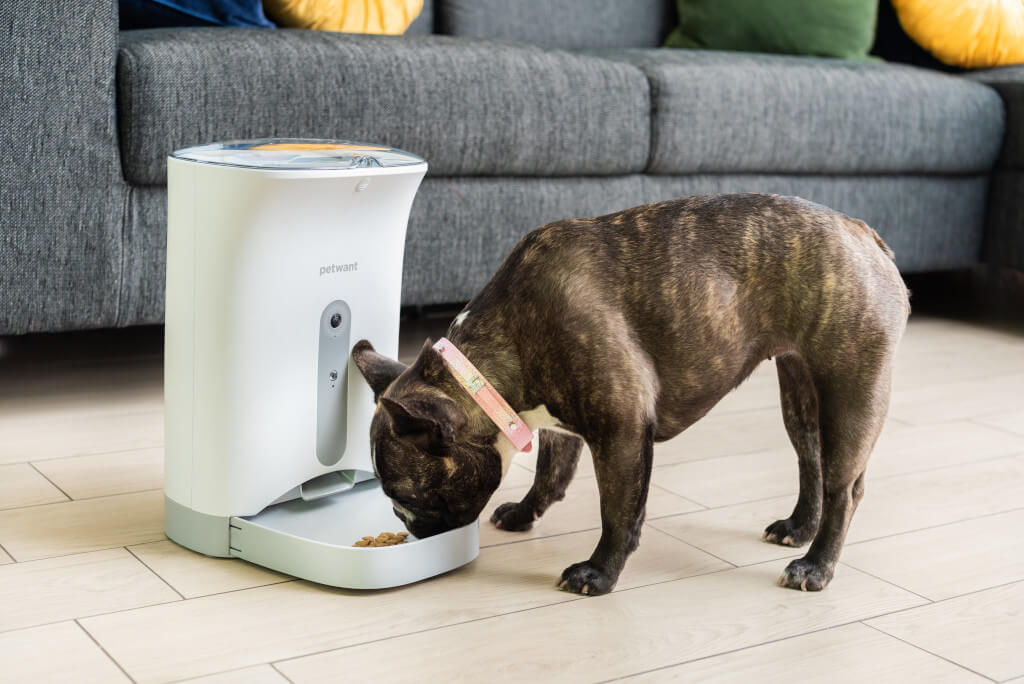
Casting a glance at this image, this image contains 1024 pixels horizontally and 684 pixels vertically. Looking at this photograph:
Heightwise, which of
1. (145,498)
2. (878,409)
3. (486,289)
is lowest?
(145,498)

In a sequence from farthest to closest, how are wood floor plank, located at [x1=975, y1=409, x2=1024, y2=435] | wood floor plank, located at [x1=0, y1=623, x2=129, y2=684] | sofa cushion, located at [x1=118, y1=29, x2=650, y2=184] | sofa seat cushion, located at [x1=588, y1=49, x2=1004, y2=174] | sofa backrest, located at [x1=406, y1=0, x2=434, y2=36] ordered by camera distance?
sofa backrest, located at [x1=406, y1=0, x2=434, y2=36]
sofa seat cushion, located at [x1=588, y1=49, x2=1004, y2=174]
wood floor plank, located at [x1=975, y1=409, x2=1024, y2=435]
sofa cushion, located at [x1=118, y1=29, x2=650, y2=184]
wood floor plank, located at [x1=0, y1=623, x2=129, y2=684]

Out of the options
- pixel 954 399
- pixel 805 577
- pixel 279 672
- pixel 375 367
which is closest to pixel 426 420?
pixel 375 367

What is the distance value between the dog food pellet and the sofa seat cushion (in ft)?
4.46

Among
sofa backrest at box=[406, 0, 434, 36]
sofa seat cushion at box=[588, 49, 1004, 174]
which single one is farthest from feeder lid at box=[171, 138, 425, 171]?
sofa backrest at box=[406, 0, 434, 36]

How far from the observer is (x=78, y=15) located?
1849 millimetres

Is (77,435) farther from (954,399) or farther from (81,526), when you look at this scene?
(954,399)

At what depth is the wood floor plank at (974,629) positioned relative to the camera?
124 centimetres

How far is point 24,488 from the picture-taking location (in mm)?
1646

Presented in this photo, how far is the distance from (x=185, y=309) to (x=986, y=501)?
4.00 feet

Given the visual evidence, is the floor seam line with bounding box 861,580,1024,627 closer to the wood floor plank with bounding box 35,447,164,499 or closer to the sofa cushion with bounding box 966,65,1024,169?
the wood floor plank with bounding box 35,447,164,499

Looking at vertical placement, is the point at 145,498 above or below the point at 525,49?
below

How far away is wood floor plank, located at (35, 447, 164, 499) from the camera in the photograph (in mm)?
1666

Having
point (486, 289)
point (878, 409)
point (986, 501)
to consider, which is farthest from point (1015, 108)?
point (486, 289)

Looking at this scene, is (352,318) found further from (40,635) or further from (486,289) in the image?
(40,635)
